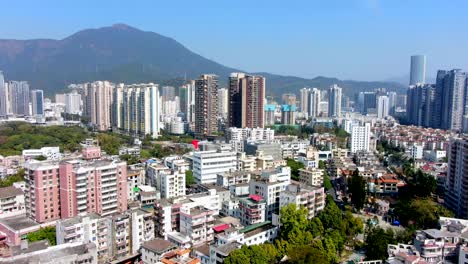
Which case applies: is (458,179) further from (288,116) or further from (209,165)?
(288,116)

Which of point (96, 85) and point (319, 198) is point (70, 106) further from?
point (319, 198)

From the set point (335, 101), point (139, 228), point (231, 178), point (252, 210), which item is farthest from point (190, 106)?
point (139, 228)

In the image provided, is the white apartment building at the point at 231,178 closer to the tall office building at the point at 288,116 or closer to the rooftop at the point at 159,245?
the rooftop at the point at 159,245

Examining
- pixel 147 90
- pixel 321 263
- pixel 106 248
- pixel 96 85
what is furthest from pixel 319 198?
pixel 96 85

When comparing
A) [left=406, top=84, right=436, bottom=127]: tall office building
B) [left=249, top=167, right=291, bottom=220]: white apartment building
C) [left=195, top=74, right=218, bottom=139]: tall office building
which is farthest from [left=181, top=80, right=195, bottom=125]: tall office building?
[left=249, top=167, right=291, bottom=220]: white apartment building

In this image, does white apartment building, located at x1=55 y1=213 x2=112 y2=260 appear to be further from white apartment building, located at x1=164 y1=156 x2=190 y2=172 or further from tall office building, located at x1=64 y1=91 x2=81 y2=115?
tall office building, located at x1=64 y1=91 x2=81 y2=115

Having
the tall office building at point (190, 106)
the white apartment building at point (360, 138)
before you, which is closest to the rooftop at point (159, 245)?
the white apartment building at point (360, 138)
